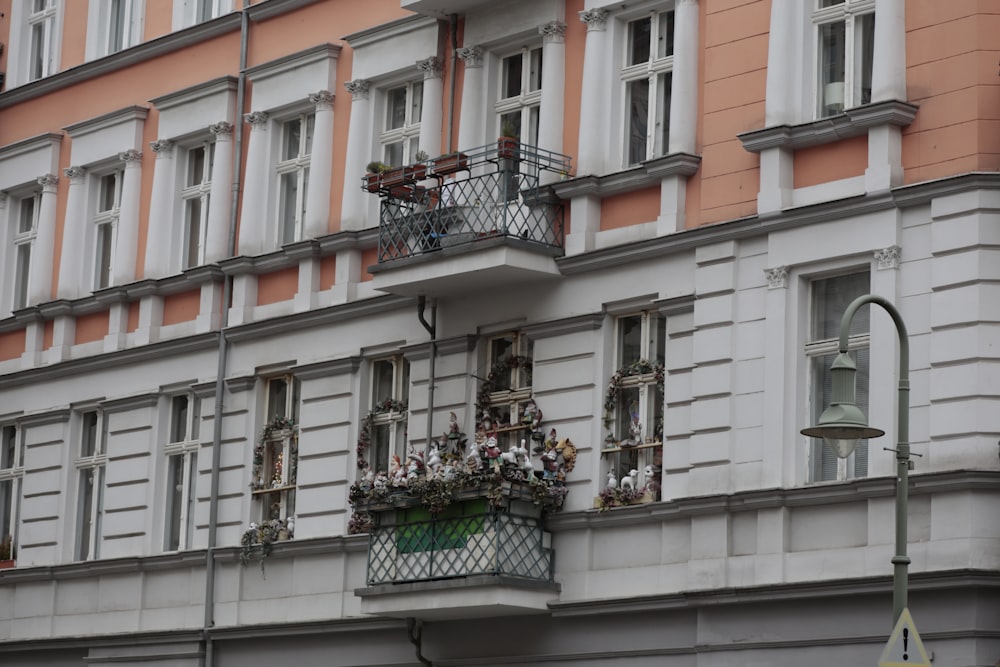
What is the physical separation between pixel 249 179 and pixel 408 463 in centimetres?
670

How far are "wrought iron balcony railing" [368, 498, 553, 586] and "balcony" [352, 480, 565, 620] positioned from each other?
11 mm

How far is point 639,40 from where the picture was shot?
27469mm

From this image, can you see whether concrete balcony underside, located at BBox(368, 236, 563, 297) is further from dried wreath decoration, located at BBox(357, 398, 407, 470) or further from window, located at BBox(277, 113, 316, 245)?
window, located at BBox(277, 113, 316, 245)

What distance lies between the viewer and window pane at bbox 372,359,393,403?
2998 cm

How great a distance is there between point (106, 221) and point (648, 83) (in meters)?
11.4

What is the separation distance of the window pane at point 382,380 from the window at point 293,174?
2753 mm

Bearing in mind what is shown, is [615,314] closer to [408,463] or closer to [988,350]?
[408,463]

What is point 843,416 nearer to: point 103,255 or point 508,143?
point 508,143

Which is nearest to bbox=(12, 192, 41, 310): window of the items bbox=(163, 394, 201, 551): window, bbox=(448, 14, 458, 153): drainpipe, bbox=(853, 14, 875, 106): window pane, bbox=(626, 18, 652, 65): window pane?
bbox=(163, 394, 201, 551): window

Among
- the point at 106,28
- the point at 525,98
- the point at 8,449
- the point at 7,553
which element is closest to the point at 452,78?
the point at 525,98

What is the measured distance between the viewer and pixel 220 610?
3116cm

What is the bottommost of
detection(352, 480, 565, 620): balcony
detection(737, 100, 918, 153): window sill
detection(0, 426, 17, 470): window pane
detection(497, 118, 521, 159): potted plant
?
detection(352, 480, 565, 620): balcony

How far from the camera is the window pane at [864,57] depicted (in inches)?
963

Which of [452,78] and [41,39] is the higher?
[41,39]
